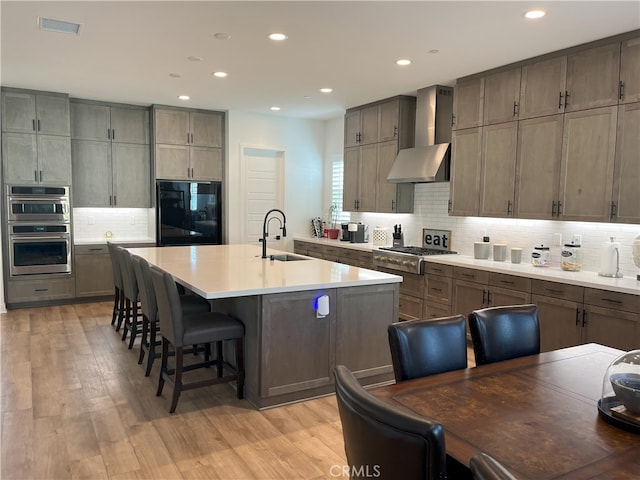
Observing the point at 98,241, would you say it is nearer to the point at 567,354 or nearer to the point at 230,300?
the point at 230,300

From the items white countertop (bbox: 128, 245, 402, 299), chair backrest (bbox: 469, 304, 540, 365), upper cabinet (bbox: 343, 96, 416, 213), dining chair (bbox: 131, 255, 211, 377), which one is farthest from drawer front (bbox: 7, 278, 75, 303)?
chair backrest (bbox: 469, 304, 540, 365)

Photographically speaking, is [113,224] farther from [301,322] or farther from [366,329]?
[366,329]

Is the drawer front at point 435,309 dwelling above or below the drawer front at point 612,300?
below

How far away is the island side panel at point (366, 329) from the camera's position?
11.5 feet

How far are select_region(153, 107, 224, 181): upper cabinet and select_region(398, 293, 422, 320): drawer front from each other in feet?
11.6

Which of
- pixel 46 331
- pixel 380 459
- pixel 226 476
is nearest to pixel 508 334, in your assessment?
pixel 380 459

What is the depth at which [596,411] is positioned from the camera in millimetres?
1559

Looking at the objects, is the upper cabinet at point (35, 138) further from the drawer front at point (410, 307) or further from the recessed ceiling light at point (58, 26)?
the drawer front at point (410, 307)

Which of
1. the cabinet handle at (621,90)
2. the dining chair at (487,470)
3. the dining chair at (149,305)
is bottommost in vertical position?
the dining chair at (149,305)

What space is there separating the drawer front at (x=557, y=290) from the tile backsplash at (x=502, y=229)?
1.96ft

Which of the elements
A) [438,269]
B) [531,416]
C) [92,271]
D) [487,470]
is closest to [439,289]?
[438,269]

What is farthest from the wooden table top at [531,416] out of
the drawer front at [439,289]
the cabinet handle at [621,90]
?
the drawer front at [439,289]

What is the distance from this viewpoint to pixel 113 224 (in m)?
7.06

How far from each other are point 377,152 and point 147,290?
3785 millimetres
